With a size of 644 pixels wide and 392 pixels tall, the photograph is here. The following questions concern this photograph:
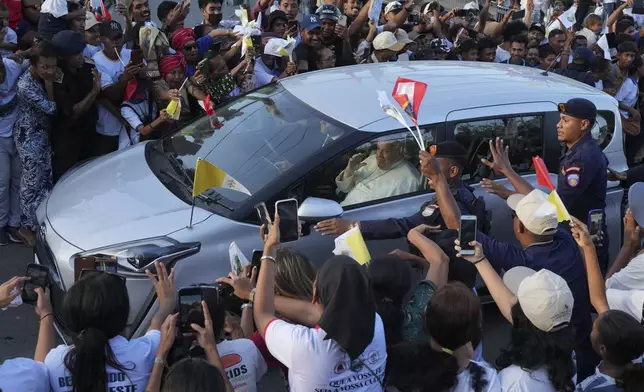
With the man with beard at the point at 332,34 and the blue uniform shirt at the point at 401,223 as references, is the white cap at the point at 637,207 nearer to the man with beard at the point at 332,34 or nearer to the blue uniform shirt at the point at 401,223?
the blue uniform shirt at the point at 401,223

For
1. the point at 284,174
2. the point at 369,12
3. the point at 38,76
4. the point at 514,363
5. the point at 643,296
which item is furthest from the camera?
the point at 369,12

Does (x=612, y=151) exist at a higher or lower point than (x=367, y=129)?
lower

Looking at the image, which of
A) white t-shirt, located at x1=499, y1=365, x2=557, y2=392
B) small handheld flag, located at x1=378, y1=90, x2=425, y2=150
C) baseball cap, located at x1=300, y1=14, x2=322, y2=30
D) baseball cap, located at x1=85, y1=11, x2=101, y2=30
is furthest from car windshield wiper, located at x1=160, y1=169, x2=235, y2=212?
baseball cap, located at x1=300, y1=14, x2=322, y2=30

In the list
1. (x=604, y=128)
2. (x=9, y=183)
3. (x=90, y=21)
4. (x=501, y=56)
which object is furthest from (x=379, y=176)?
(x=501, y=56)

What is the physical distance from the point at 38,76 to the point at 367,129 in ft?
9.63

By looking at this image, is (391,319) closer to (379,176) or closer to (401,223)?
(401,223)

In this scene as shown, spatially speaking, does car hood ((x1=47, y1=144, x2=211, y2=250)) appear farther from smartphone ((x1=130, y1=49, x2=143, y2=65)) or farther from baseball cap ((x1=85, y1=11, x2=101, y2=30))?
baseball cap ((x1=85, y1=11, x2=101, y2=30))

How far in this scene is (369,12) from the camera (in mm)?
9203

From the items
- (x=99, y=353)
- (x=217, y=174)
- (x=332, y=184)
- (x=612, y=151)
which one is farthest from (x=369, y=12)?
(x=99, y=353)

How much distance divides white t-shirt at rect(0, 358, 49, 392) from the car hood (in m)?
1.72

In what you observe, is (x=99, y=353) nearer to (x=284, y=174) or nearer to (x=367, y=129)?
(x=284, y=174)

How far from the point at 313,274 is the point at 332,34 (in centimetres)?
504

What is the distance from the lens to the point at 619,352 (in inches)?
125

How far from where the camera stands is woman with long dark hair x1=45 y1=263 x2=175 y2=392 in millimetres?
2971
